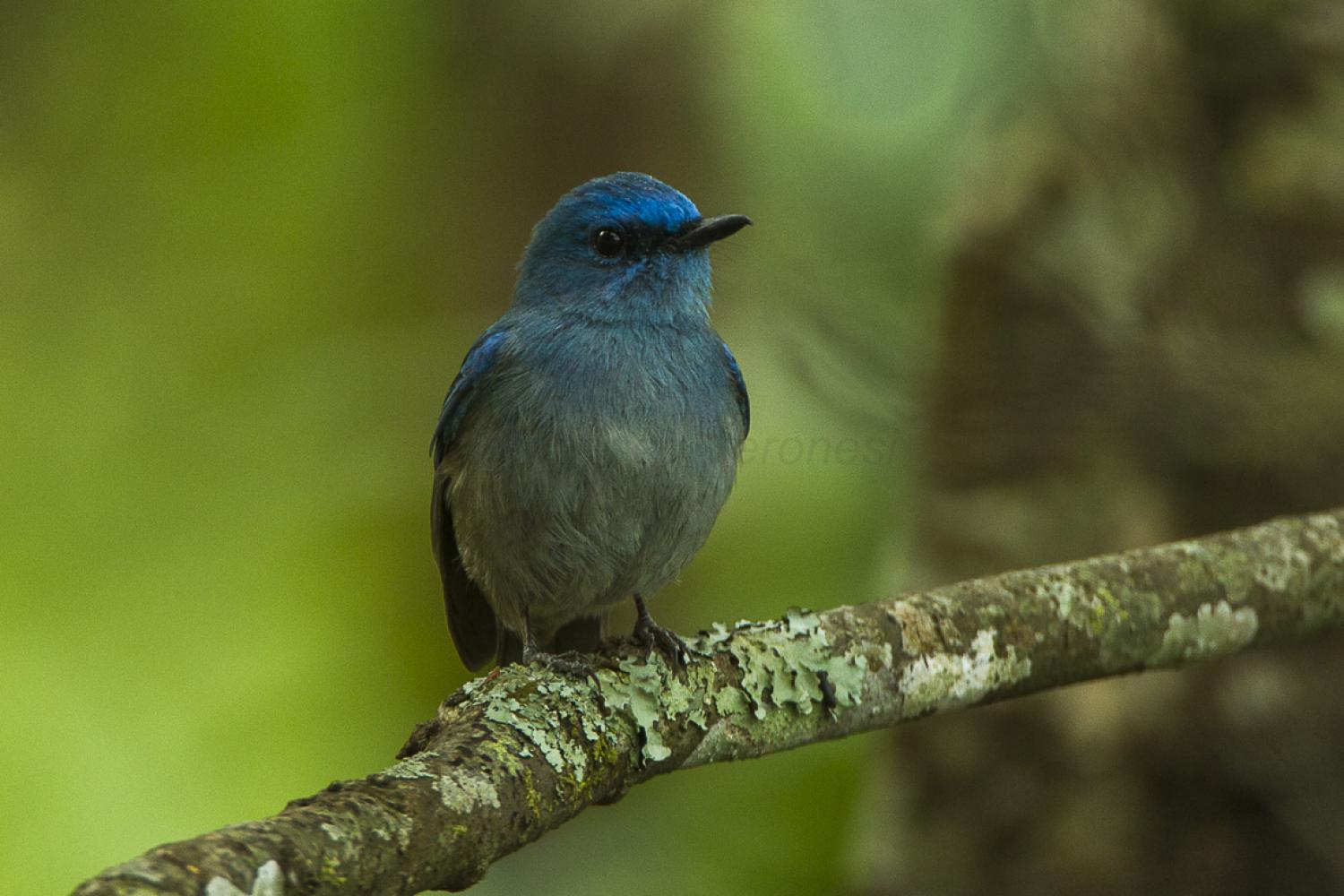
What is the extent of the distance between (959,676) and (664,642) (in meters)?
0.74

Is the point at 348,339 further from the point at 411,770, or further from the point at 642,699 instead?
the point at 411,770

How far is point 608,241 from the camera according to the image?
4137 millimetres

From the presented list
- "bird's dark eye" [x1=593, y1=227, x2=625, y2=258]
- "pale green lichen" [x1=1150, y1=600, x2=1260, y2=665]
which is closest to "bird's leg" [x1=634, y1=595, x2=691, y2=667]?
"bird's dark eye" [x1=593, y1=227, x2=625, y2=258]

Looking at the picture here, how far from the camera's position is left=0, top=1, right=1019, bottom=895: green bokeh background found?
5297 mm

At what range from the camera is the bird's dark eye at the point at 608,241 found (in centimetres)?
413

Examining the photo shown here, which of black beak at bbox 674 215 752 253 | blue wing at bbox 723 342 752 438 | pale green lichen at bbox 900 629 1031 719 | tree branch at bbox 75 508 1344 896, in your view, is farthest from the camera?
blue wing at bbox 723 342 752 438

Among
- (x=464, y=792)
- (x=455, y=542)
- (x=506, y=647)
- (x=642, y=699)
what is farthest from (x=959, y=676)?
(x=506, y=647)

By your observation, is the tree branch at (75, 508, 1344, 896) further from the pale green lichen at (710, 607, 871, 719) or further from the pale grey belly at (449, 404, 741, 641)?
the pale grey belly at (449, 404, 741, 641)

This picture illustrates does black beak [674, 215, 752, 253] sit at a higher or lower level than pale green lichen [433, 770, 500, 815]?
higher

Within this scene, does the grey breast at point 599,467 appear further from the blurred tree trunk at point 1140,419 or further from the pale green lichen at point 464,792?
the pale green lichen at point 464,792

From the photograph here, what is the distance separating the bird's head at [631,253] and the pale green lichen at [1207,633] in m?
1.70

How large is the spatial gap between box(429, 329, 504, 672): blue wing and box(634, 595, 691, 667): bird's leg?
0.82 meters

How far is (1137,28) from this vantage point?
4895 millimetres

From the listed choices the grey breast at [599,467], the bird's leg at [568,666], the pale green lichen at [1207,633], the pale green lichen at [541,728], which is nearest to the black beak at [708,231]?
the grey breast at [599,467]
